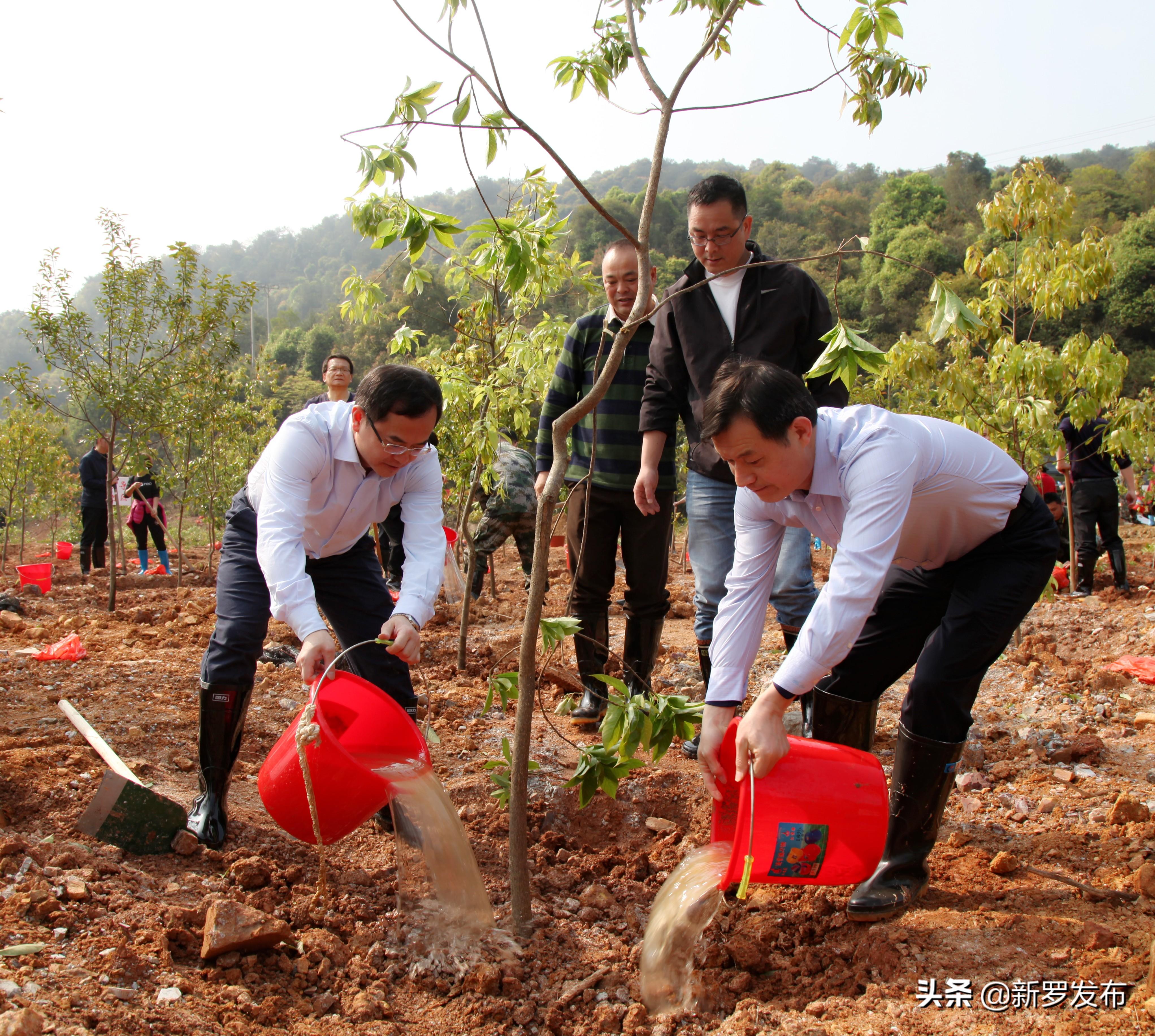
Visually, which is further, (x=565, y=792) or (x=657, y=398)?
(x=657, y=398)

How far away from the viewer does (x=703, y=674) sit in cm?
322

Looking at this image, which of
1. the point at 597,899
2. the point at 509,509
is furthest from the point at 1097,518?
the point at 597,899

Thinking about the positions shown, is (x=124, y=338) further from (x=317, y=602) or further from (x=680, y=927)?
(x=680, y=927)

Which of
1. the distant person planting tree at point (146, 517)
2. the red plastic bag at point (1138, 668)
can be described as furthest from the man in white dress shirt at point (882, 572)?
the distant person planting tree at point (146, 517)

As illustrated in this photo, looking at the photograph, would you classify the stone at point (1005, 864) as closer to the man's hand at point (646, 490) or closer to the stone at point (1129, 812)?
the stone at point (1129, 812)

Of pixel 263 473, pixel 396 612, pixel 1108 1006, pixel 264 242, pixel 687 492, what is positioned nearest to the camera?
pixel 1108 1006

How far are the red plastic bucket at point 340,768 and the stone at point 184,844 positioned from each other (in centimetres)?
43

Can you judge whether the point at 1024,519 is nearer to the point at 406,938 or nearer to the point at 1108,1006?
the point at 1108,1006

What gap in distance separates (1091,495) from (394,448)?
6743 mm

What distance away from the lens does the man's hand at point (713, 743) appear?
76.0 inches

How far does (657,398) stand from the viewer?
3139mm

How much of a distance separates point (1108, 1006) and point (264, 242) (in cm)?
14066

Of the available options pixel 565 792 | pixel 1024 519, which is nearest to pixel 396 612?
pixel 565 792

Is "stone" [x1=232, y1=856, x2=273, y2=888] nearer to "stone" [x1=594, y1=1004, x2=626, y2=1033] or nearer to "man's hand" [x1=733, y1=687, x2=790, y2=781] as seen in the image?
"stone" [x1=594, y1=1004, x2=626, y2=1033]
